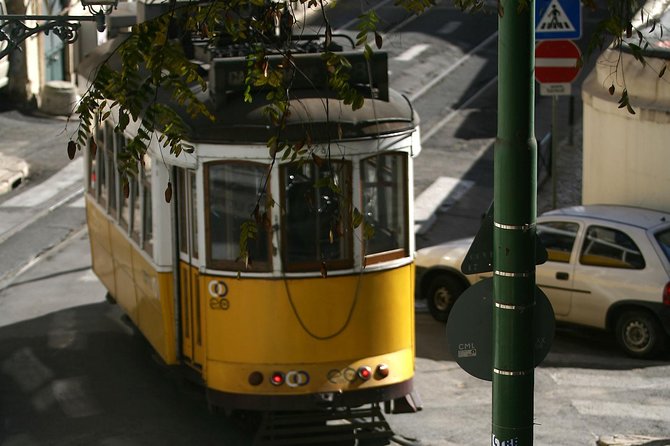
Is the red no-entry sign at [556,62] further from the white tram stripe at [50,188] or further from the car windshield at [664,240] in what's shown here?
the white tram stripe at [50,188]

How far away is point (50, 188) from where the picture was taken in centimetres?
2223

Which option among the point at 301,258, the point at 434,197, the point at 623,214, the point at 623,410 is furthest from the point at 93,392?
the point at 434,197

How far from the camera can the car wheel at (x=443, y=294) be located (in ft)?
49.8

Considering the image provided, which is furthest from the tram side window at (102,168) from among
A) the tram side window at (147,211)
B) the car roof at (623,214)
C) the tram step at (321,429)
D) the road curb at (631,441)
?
the road curb at (631,441)

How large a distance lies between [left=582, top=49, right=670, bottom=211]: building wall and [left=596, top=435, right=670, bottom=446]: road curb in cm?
538

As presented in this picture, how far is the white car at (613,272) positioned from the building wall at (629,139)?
5.11 ft

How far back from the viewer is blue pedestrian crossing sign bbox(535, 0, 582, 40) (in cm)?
1538

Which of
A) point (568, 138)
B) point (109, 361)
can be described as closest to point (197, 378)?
point (109, 361)

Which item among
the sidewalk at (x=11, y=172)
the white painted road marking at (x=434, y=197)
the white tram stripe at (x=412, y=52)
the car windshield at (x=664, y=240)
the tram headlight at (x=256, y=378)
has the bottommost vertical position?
the white painted road marking at (x=434, y=197)

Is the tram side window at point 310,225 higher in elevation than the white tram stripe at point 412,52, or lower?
higher

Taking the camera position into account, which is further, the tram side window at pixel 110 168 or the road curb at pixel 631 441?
the tram side window at pixel 110 168

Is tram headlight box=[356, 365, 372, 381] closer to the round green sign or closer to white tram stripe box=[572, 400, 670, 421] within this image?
white tram stripe box=[572, 400, 670, 421]

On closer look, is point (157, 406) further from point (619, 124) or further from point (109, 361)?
point (619, 124)

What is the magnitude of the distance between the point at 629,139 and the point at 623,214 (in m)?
2.42
